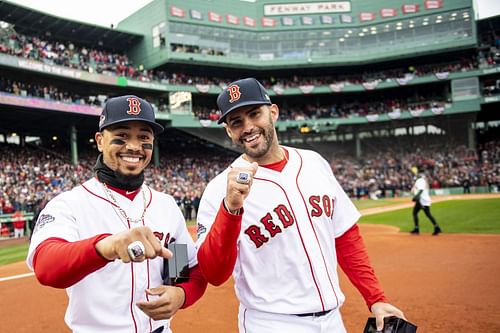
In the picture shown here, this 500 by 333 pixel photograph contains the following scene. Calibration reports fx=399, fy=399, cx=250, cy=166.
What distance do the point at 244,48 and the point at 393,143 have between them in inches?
714

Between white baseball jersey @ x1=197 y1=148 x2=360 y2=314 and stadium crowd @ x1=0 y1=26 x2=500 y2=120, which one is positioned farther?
stadium crowd @ x1=0 y1=26 x2=500 y2=120

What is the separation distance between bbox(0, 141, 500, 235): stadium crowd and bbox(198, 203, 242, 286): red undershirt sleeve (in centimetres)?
1767

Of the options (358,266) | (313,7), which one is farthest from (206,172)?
Result: (358,266)

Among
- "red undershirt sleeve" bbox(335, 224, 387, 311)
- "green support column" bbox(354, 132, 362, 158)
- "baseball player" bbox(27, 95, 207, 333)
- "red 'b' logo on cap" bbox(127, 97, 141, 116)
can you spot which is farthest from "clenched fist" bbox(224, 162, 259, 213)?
"green support column" bbox(354, 132, 362, 158)

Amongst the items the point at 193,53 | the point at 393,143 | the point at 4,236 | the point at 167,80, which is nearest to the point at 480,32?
the point at 393,143

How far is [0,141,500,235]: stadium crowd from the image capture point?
20.9 metres

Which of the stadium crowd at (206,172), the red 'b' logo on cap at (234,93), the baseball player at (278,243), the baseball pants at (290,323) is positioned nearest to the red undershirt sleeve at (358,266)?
the baseball player at (278,243)

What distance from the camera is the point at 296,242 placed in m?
2.50

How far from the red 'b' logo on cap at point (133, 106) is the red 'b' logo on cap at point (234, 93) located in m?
0.57

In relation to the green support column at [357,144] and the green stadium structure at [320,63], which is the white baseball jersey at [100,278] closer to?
the green stadium structure at [320,63]

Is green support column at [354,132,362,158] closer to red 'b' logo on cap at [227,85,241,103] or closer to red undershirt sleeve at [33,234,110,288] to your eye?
red 'b' logo on cap at [227,85,241,103]

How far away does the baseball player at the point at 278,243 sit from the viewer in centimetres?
245

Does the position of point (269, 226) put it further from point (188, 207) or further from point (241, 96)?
point (188, 207)

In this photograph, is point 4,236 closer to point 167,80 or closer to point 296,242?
point 296,242
